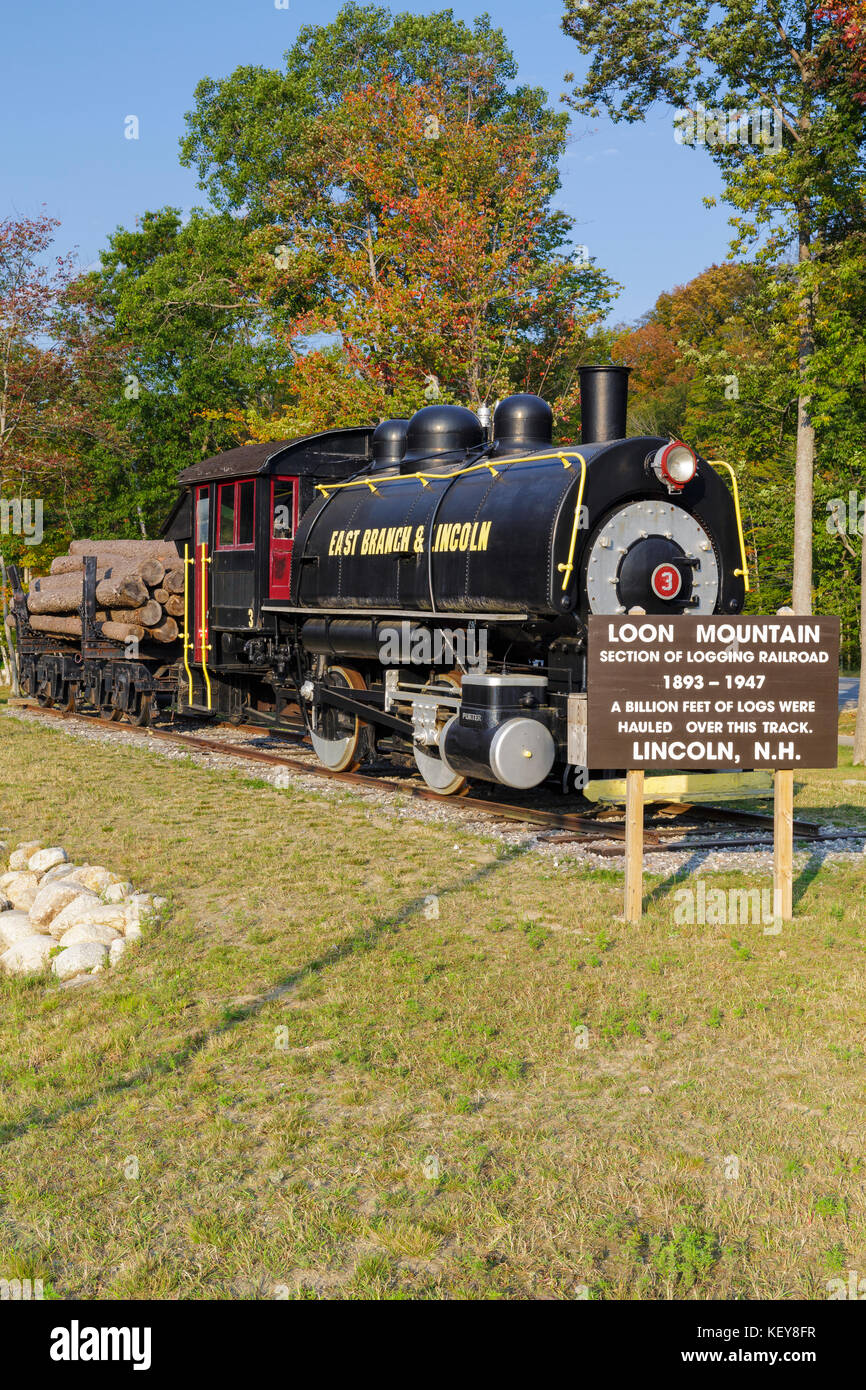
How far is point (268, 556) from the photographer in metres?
15.6

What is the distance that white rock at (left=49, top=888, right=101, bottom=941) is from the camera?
787cm

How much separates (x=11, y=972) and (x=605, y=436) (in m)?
7.21

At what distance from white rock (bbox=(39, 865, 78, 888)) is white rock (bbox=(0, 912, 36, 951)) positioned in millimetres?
673

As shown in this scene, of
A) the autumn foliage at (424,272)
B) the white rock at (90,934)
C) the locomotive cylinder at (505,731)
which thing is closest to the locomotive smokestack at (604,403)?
the locomotive cylinder at (505,731)

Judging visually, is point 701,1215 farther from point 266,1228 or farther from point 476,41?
point 476,41

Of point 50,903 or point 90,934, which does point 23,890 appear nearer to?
point 50,903

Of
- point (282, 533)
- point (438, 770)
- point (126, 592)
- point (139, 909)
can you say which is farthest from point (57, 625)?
point (139, 909)

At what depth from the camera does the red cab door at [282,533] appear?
1553cm

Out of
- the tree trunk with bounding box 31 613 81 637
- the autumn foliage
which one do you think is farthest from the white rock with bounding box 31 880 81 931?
the autumn foliage

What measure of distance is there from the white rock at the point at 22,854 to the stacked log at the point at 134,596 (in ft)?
29.8

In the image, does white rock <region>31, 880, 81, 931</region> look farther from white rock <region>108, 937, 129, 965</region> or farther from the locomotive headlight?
the locomotive headlight

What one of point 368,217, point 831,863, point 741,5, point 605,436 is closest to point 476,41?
point 368,217

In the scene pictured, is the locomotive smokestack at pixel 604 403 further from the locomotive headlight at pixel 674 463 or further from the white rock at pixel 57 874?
the white rock at pixel 57 874

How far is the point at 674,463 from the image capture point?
10469 mm
